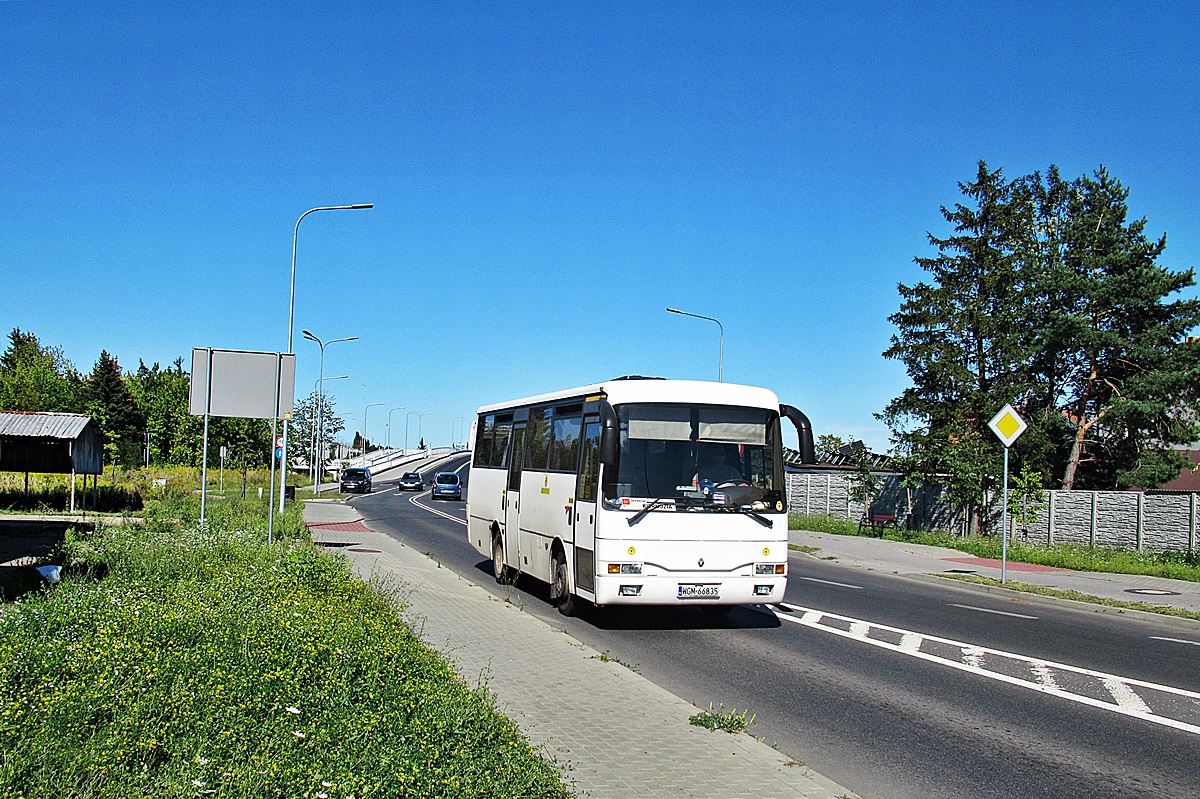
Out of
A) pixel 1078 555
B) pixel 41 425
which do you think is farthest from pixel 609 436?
pixel 41 425

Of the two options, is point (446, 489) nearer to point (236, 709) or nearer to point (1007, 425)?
point (1007, 425)

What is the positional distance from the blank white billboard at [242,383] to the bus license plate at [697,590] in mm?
8308

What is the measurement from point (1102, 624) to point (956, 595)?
3.75m

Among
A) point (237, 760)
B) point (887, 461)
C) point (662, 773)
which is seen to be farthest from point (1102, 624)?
point (887, 461)

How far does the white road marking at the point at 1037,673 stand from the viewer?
852 cm

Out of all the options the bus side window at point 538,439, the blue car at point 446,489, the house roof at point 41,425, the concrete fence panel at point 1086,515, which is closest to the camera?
the bus side window at point 538,439

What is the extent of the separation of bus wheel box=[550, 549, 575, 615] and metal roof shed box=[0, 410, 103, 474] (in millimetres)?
22433

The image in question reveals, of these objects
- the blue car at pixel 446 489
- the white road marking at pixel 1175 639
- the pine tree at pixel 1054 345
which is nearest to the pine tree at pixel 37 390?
the blue car at pixel 446 489

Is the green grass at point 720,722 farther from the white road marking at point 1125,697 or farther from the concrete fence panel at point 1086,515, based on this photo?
the concrete fence panel at point 1086,515

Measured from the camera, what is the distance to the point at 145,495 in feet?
122

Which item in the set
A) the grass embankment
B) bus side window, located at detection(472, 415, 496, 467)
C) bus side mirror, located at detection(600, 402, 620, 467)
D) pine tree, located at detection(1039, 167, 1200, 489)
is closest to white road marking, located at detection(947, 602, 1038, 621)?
bus side mirror, located at detection(600, 402, 620, 467)

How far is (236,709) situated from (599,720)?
287 cm

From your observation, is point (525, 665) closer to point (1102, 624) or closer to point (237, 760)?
point (237, 760)

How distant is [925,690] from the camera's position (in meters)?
9.15
